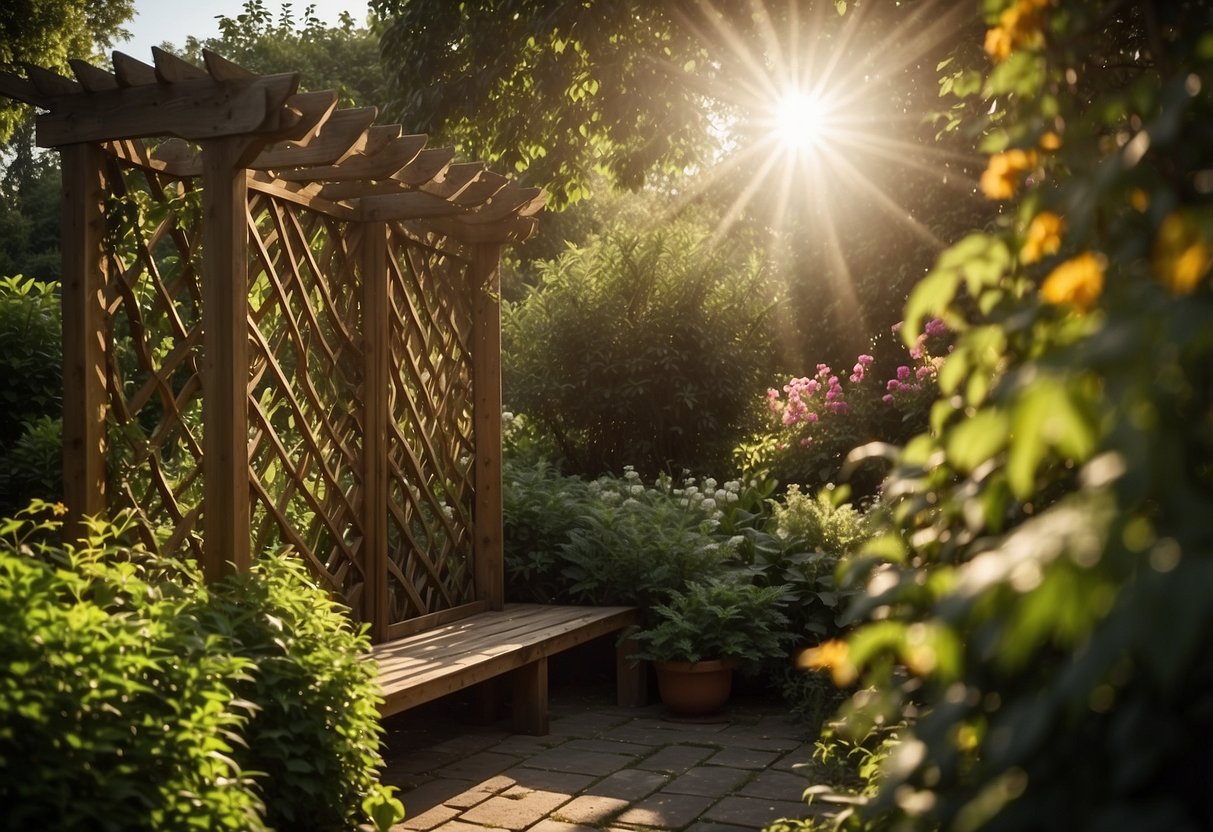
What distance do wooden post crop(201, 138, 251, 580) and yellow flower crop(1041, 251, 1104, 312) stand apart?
2.89 meters

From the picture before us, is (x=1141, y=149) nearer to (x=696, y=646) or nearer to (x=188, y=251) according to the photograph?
(x=188, y=251)

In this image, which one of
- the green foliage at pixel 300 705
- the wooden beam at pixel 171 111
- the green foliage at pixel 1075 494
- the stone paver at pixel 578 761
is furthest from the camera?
the stone paver at pixel 578 761

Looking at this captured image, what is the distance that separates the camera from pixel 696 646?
531cm

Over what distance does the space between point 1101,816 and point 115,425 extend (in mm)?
3414

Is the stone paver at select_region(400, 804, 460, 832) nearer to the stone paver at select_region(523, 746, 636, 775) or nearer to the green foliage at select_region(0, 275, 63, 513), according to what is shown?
the stone paver at select_region(523, 746, 636, 775)

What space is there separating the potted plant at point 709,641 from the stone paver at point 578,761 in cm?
74

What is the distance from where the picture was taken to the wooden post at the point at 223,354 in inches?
140

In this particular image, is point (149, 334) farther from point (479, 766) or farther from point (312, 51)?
point (312, 51)

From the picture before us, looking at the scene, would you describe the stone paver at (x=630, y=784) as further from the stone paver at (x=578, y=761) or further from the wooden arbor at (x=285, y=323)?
the wooden arbor at (x=285, y=323)

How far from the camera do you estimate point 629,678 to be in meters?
5.55

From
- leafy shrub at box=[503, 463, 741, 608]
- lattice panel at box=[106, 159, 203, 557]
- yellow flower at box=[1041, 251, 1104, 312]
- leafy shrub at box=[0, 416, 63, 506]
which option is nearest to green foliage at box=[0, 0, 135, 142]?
leafy shrub at box=[0, 416, 63, 506]

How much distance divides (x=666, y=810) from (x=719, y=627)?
156 centimetres

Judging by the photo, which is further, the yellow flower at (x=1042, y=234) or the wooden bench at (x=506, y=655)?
the wooden bench at (x=506, y=655)

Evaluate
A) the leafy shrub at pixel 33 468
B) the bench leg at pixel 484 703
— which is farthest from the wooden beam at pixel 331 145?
the bench leg at pixel 484 703
